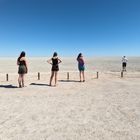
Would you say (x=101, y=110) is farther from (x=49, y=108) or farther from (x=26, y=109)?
(x=26, y=109)

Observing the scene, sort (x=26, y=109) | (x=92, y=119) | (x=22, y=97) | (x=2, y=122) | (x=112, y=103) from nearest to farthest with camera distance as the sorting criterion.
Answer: (x=2, y=122)
(x=92, y=119)
(x=26, y=109)
(x=112, y=103)
(x=22, y=97)

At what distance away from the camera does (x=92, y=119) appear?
289 inches

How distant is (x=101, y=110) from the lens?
8.47m

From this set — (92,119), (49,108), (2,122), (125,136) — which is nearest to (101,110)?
(92,119)

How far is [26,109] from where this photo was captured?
8445 millimetres

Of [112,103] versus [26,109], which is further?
[112,103]

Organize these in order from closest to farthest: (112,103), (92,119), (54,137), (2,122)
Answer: (54,137), (2,122), (92,119), (112,103)

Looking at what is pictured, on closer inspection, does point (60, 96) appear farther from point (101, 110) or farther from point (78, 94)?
point (101, 110)

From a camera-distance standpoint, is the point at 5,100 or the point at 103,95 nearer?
the point at 5,100

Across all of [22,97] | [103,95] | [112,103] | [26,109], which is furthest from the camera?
[103,95]

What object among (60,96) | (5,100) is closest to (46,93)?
(60,96)

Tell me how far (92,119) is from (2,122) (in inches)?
104

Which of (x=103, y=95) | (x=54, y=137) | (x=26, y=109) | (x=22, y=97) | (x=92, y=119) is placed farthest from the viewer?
(x=103, y=95)

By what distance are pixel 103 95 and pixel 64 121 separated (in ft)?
15.4
